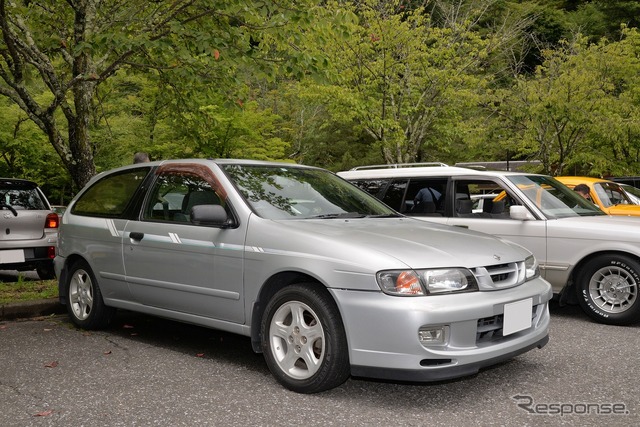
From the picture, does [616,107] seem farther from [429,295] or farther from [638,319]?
[429,295]

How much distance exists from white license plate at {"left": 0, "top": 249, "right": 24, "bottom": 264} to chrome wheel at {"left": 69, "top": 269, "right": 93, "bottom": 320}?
2.29m

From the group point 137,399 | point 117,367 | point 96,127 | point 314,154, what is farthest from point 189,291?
point 314,154

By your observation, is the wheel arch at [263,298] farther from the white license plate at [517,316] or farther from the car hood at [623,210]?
the car hood at [623,210]

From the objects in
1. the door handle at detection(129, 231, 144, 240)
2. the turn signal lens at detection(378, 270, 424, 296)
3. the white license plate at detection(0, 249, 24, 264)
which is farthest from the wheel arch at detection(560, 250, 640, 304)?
the white license plate at detection(0, 249, 24, 264)

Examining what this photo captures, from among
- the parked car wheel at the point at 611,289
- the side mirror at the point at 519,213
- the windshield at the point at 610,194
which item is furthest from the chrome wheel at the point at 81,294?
the windshield at the point at 610,194

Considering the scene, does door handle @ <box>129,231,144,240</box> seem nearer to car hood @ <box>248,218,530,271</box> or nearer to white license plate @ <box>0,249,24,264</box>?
car hood @ <box>248,218,530,271</box>

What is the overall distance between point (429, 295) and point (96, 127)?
50.0ft

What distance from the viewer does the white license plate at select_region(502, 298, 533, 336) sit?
159 inches

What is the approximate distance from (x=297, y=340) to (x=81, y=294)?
9.60ft

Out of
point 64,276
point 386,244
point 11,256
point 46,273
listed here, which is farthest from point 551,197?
point 46,273

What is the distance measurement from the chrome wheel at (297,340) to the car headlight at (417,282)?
535mm

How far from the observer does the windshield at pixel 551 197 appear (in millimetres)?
7000

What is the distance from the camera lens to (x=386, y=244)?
4062 millimetres

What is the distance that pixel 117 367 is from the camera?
474 cm
